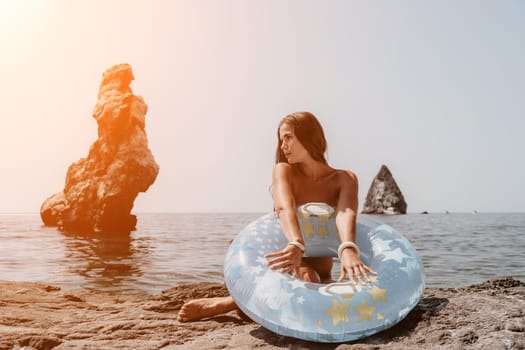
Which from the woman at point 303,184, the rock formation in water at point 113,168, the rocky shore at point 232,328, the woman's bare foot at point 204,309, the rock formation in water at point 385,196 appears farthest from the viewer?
the rock formation in water at point 385,196

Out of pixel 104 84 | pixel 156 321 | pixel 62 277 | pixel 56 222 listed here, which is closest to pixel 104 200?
pixel 56 222

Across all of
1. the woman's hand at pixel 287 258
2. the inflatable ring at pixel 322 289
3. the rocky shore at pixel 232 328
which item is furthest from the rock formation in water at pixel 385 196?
the woman's hand at pixel 287 258

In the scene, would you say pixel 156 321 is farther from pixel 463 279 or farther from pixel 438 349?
pixel 463 279

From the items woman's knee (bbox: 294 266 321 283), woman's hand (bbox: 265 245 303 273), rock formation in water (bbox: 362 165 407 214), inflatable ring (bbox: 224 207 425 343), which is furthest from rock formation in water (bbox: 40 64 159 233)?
rock formation in water (bbox: 362 165 407 214)

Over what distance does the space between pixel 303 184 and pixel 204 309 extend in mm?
1237

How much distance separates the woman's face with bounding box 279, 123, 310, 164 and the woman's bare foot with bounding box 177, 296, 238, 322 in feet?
3.91

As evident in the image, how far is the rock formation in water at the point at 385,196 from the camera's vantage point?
299 ft

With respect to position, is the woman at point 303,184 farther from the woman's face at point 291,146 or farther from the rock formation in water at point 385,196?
the rock formation in water at point 385,196

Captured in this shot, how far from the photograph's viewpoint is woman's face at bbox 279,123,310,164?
3.58 metres

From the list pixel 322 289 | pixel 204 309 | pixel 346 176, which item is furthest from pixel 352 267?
pixel 204 309

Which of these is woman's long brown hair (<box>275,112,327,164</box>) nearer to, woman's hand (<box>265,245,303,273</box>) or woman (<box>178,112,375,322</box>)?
woman (<box>178,112,375,322</box>)

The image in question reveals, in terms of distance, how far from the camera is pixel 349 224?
3.38m

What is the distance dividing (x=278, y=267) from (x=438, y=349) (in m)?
1.07

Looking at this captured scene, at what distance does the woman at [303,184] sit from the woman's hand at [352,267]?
183 mm
